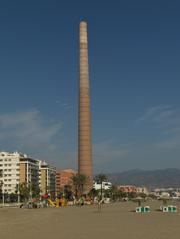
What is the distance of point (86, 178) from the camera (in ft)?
399

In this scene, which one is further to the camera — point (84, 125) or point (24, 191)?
point (24, 191)

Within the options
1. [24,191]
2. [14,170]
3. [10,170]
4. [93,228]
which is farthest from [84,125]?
[93,228]

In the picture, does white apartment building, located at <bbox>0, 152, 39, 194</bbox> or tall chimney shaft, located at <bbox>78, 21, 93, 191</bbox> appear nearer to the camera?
tall chimney shaft, located at <bbox>78, 21, 93, 191</bbox>

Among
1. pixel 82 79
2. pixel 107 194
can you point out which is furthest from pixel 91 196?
pixel 107 194

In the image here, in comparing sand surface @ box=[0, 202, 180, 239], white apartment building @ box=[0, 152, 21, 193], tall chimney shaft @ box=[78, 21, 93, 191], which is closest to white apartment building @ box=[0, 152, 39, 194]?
white apartment building @ box=[0, 152, 21, 193]

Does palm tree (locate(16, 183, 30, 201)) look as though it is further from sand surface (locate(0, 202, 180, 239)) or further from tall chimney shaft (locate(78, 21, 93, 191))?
sand surface (locate(0, 202, 180, 239))

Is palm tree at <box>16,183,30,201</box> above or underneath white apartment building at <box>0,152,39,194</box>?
underneath

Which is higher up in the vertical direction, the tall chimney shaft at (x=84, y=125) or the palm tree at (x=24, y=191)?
the tall chimney shaft at (x=84, y=125)

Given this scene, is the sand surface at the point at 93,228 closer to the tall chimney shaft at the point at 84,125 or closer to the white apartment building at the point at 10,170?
the tall chimney shaft at the point at 84,125

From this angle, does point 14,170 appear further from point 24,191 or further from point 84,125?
point 84,125

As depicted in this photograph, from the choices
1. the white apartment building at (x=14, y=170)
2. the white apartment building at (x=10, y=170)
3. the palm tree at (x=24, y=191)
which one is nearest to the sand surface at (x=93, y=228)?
the palm tree at (x=24, y=191)

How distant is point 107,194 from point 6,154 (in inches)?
1705

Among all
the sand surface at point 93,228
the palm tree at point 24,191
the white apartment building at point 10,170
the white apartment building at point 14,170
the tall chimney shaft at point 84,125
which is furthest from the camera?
the white apartment building at point 14,170

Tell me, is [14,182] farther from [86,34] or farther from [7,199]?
[86,34]
